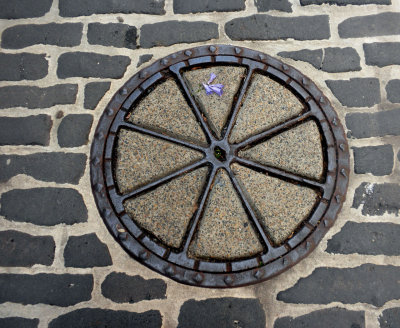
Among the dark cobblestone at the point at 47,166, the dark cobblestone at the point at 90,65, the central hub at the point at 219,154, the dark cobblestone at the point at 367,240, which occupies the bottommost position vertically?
the dark cobblestone at the point at 367,240

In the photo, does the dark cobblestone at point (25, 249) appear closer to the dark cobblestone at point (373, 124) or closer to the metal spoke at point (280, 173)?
the metal spoke at point (280, 173)

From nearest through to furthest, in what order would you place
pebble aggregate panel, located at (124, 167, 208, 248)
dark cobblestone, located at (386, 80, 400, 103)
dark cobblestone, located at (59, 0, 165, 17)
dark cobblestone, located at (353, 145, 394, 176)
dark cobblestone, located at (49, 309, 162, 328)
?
1. dark cobblestone, located at (49, 309, 162, 328)
2. pebble aggregate panel, located at (124, 167, 208, 248)
3. dark cobblestone, located at (353, 145, 394, 176)
4. dark cobblestone, located at (386, 80, 400, 103)
5. dark cobblestone, located at (59, 0, 165, 17)

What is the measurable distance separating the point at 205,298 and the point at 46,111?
1459 millimetres

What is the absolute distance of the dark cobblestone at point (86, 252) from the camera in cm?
196

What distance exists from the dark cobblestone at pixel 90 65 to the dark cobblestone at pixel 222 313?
145 cm

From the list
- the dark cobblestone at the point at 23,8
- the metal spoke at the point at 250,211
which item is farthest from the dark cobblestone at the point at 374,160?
the dark cobblestone at the point at 23,8

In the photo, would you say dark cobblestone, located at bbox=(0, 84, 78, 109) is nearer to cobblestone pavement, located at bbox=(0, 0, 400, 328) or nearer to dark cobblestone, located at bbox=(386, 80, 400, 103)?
cobblestone pavement, located at bbox=(0, 0, 400, 328)

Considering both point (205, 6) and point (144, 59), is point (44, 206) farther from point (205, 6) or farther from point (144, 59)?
point (205, 6)

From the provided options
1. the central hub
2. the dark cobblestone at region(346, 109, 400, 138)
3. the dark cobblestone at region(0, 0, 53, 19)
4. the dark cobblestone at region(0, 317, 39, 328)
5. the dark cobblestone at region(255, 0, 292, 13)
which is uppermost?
the dark cobblestone at region(255, 0, 292, 13)

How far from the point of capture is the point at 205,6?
2.33m

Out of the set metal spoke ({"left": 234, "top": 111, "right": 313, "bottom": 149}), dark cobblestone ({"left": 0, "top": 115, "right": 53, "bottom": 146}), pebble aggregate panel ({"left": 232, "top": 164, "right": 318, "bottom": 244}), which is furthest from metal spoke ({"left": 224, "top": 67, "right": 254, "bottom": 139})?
dark cobblestone ({"left": 0, "top": 115, "right": 53, "bottom": 146})

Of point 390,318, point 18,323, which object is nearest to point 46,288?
point 18,323

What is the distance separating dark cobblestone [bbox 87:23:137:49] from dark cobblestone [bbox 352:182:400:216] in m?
1.67

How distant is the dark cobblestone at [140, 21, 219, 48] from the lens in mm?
2273
